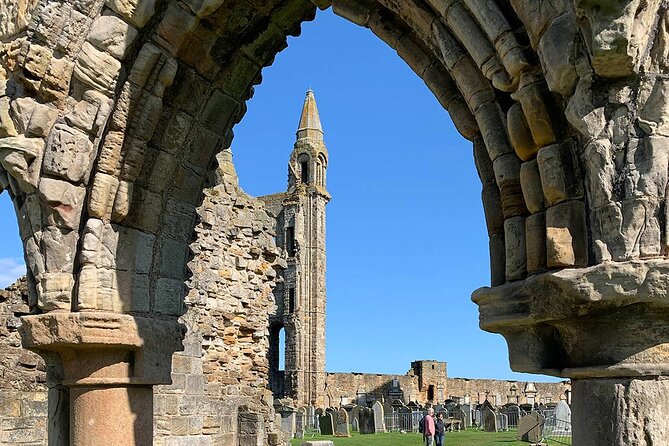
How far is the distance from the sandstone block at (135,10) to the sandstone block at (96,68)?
273mm

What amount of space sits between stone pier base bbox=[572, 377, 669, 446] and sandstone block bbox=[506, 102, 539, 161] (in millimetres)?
1002

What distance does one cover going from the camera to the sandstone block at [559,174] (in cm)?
339

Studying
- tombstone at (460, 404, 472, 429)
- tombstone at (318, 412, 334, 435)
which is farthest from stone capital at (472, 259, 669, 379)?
tombstone at (460, 404, 472, 429)

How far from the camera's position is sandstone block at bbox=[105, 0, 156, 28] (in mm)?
5078

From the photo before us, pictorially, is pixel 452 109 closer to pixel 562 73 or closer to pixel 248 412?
pixel 562 73

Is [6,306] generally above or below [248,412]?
above

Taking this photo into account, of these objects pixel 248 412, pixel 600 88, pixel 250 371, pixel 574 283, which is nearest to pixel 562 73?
pixel 600 88

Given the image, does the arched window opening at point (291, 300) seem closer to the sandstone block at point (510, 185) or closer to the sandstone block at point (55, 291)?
the sandstone block at point (55, 291)

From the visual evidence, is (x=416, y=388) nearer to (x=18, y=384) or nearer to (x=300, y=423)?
(x=300, y=423)

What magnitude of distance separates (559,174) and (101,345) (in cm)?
311

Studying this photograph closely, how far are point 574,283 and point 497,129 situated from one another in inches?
36.5

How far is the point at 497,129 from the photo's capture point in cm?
379

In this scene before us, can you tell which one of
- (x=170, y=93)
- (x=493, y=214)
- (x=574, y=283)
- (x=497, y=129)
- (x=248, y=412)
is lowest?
(x=248, y=412)

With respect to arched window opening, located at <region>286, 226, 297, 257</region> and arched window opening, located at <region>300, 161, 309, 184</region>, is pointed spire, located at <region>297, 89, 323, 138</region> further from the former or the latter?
arched window opening, located at <region>286, 226, 297, 257</region>
